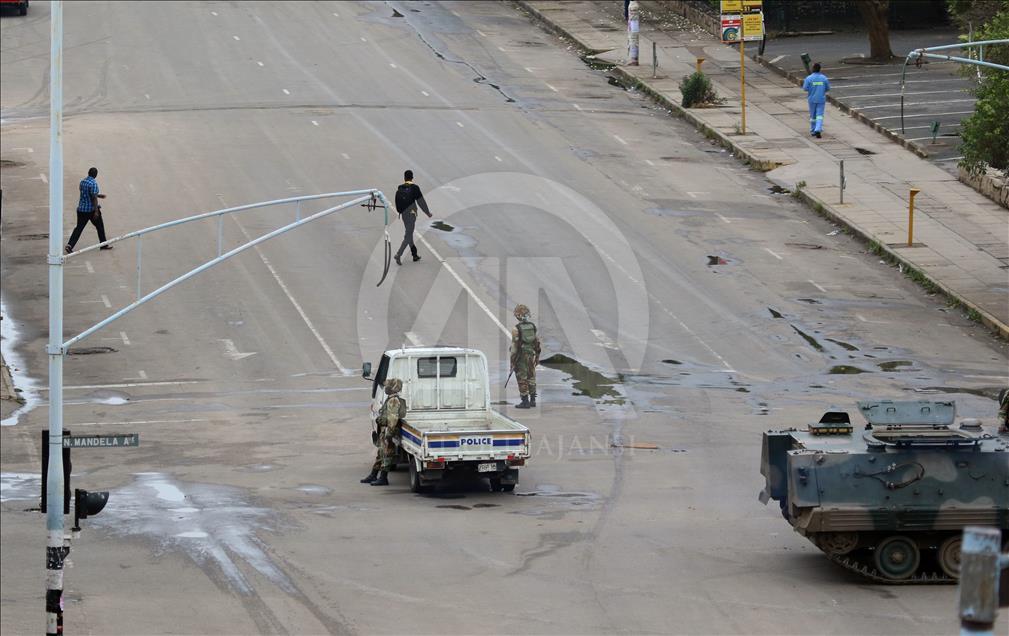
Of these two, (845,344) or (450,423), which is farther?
(845,344)

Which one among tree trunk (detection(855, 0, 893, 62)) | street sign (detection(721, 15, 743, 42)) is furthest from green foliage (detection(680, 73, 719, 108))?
tree trunk (detection(855, 0, 893, 62))

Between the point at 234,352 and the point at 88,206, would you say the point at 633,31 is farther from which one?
the point at 234,352

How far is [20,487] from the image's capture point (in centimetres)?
2211

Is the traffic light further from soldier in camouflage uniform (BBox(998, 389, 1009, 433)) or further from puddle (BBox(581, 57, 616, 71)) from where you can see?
puddle (BBox(581, 57, 616, 71))

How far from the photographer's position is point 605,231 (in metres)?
39.0

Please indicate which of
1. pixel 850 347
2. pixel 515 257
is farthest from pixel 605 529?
pixel 515 257

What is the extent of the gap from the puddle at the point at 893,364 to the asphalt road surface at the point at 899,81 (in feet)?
52.6

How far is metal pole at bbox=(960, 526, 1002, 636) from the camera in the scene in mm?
7203

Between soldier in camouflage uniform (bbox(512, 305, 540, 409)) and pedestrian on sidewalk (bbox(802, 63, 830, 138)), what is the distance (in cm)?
2267

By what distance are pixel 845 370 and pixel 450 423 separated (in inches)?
385

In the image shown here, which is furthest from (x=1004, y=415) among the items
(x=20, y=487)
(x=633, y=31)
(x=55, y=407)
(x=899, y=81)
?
(x=633, y=31)

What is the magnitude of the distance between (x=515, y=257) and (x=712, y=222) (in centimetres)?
610

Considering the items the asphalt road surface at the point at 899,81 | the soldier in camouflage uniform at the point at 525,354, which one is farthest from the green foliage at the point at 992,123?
the soldier in camouflage uniform at the point at 525,354

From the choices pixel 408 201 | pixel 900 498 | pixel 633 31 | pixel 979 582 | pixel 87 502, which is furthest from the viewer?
pixel 633 31
